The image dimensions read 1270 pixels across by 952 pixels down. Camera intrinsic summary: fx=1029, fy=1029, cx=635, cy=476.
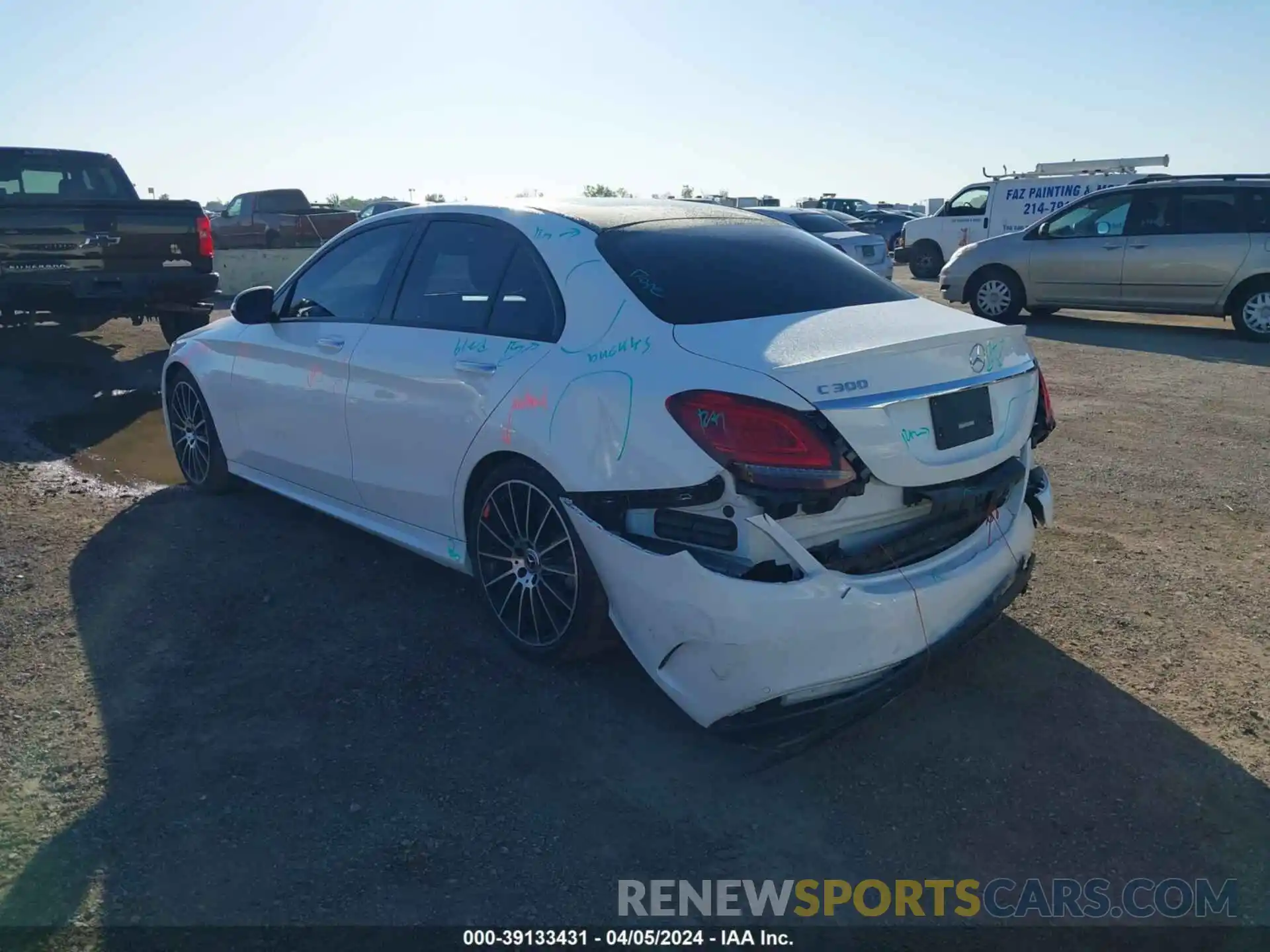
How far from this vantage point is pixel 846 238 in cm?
1717

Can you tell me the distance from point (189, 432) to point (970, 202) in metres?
18.6

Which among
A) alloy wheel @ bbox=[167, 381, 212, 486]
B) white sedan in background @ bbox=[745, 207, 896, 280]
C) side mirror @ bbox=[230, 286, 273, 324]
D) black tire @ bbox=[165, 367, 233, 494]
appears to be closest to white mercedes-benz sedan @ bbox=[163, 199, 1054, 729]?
side mirror @ bbox=[230, 286, 273, 324]

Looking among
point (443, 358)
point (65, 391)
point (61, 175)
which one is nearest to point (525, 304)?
point (443, 358)

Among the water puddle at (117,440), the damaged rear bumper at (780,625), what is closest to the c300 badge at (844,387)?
the damaged rear bumper at (780,625)

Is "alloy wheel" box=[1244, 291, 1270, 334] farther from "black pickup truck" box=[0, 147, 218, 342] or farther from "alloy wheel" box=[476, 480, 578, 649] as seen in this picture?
"black pickup truck" box=[0, 147, 218, 342]

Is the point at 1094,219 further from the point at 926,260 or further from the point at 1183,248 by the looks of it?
the point at 926,260

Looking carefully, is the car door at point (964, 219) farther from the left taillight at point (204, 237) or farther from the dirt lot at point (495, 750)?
the dirt lot at point (495, 750)

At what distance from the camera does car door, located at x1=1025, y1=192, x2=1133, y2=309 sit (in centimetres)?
1270

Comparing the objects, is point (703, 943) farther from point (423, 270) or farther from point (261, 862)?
point (423, 270)

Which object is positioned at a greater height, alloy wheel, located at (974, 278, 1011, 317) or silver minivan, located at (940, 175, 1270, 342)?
silver minivan, located at (940, 175, 1270, 342)

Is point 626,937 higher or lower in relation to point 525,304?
lower

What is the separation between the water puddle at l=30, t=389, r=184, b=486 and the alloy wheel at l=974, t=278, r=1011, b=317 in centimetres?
1035

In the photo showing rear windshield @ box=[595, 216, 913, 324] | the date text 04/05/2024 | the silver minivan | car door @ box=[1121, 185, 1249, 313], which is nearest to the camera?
the date text 04/05/2024

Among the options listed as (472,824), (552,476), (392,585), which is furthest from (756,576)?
(392,585)
